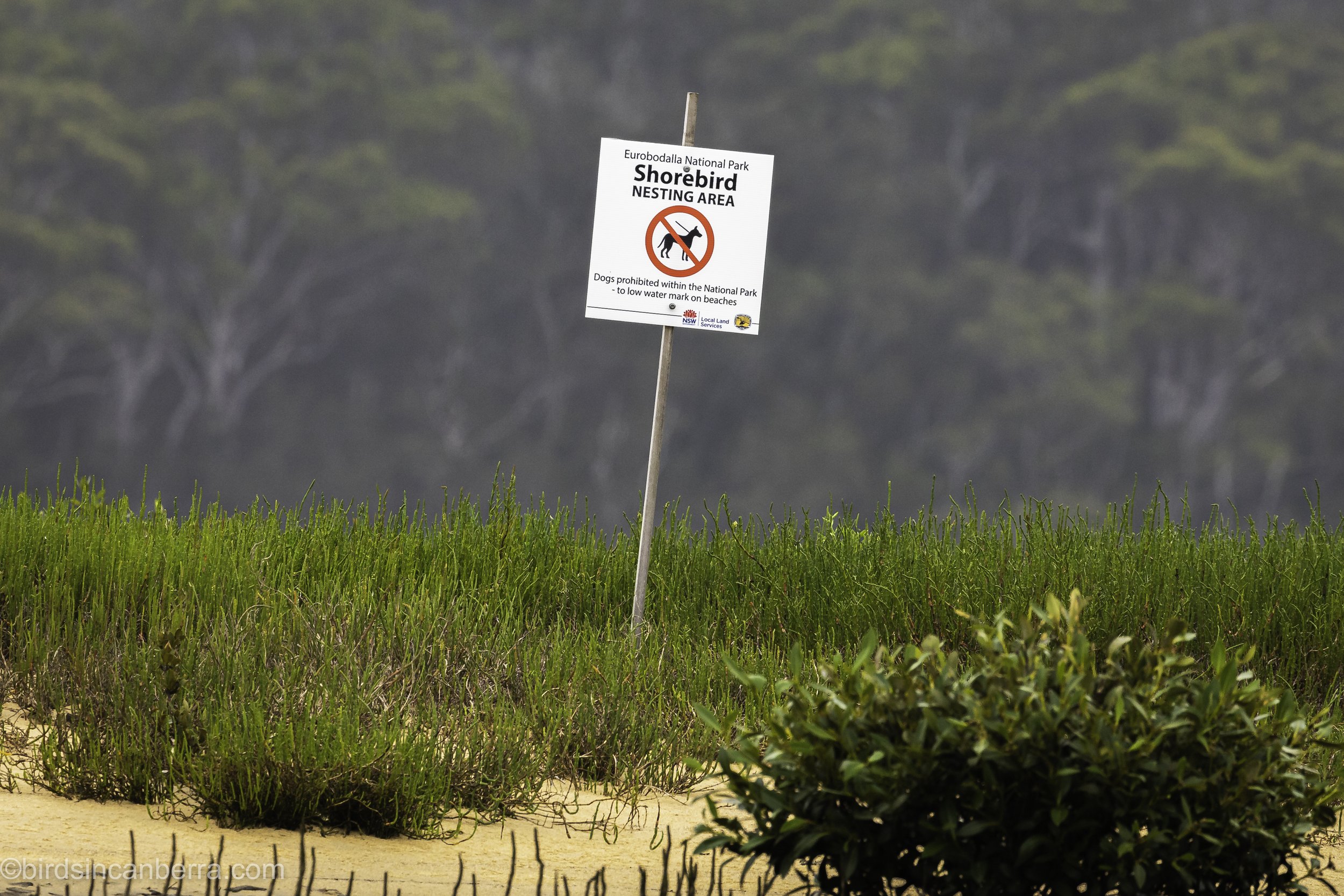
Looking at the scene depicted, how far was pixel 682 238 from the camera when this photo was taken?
6.40 m

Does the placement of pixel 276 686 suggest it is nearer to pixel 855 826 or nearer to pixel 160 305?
pixel 855 826

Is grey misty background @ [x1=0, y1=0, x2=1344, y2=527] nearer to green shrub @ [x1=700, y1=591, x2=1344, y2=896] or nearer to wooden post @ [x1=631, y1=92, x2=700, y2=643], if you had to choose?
wooden post @ [x1=631, y1=92, x2=700, y2=643]

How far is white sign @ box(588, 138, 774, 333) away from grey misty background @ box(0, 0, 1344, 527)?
78.8 feet

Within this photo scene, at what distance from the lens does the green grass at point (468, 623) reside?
437 cm

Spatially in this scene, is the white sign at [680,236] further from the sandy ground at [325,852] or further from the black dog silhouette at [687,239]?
the sandy ground at [325,852]

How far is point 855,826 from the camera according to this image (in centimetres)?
325

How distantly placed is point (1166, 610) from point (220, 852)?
13.8 feet

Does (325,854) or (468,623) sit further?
(468,623)
